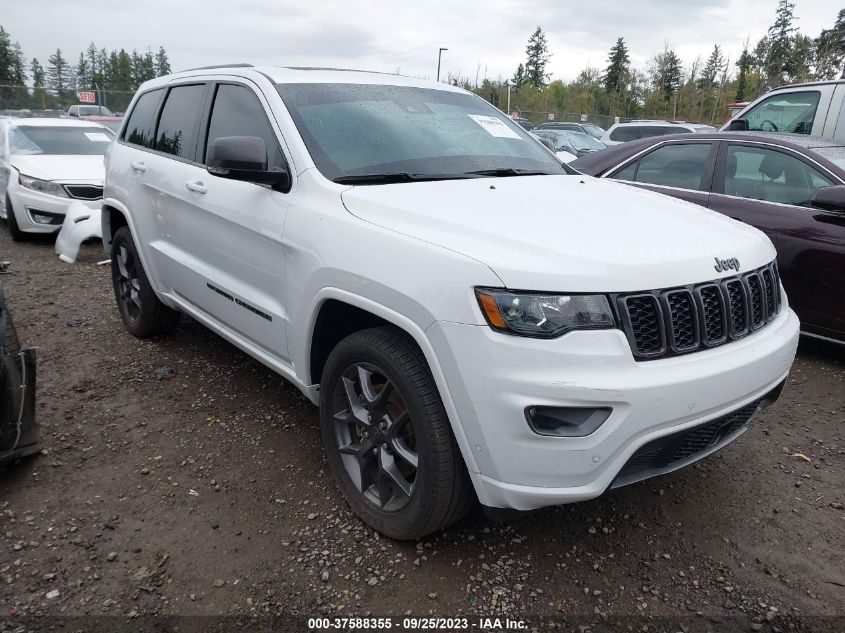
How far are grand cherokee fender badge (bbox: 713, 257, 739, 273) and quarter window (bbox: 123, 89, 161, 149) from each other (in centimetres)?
347

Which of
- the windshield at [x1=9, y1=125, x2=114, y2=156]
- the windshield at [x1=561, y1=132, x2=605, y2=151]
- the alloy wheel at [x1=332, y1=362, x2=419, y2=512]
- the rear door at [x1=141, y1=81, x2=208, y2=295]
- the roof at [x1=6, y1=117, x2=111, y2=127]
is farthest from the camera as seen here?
the windshield at [x1=561, y1=132, x2=605, y2=151]

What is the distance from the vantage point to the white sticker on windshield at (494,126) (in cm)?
341

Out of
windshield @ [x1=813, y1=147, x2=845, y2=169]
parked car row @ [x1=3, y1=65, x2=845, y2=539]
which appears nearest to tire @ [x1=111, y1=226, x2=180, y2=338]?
parked car row @ [x1=3, y1=65, x2=845, y2=539]

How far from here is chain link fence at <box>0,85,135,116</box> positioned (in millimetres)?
27219

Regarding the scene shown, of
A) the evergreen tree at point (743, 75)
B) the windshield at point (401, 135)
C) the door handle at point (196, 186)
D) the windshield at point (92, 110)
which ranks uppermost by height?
the evergreen tree at point (743, 75)

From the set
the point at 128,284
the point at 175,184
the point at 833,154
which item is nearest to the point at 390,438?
the point at 175,184

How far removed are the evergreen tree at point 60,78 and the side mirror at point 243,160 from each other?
35.2 m

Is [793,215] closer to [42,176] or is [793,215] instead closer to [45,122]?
[42,176]

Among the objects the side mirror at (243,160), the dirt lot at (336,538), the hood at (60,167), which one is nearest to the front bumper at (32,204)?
the hood at (60,167)

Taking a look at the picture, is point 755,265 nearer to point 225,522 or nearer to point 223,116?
point 225,522

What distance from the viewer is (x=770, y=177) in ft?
14.9

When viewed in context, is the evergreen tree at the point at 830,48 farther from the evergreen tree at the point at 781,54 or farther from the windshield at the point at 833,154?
the windshield at the point at 833,154

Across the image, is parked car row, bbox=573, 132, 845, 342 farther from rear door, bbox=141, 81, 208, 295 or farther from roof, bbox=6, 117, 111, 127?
roof, bbox=6, 117, 111, 127

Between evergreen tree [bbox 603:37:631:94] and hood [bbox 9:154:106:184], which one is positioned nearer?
hood [bbox 9:154:106:184]
